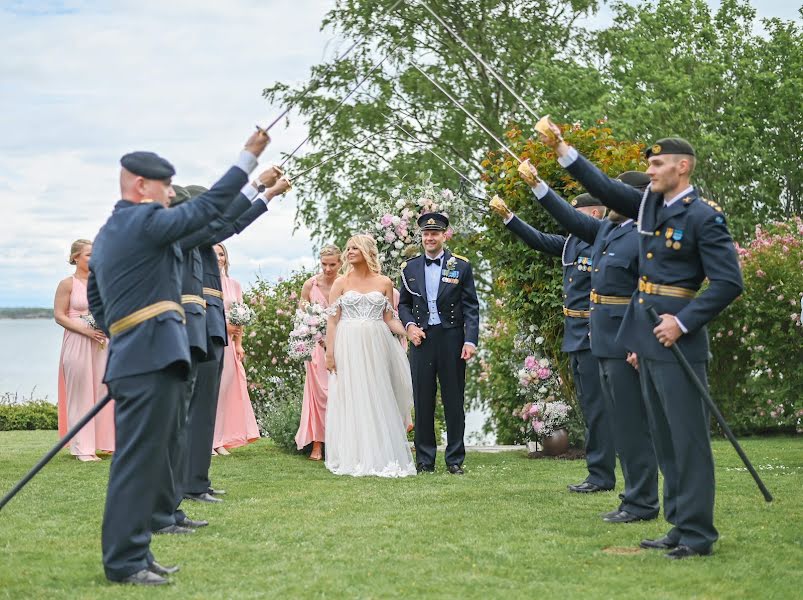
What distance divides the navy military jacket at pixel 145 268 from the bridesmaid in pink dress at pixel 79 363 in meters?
5.91

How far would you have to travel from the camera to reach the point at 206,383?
8.05m

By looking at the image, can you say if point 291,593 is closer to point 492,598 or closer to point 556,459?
point 492,598

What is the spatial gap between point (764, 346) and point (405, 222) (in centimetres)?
510

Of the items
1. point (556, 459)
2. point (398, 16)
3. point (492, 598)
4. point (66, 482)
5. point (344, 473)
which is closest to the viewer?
point (492, 598)

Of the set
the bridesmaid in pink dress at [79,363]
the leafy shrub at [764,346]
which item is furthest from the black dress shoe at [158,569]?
the leafy shrub at [764,346]

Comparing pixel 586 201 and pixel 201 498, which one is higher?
pixel 586 201

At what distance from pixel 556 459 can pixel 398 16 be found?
18953 mm

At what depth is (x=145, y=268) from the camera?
17.5ft

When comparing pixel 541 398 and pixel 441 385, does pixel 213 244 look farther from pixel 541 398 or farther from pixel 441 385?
pixel 541 398

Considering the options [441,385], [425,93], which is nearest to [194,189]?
[441,385]

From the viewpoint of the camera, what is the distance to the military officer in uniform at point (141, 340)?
5250 millimetres

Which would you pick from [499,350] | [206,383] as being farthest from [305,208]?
[206,383]

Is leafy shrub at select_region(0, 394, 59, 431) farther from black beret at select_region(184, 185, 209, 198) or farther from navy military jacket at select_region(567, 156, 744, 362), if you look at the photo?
navy military jacket at select_region(567, 156, 744, 362)

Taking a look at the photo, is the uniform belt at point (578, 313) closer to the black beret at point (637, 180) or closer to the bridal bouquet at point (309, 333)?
the black beret at point (637, 180)
